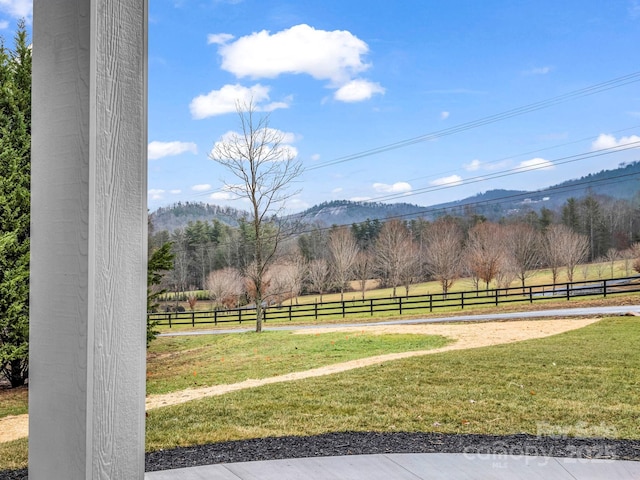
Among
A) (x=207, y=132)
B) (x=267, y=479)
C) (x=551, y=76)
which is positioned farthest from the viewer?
(x=207, y=132)

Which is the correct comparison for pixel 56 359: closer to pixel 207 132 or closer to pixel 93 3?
pixel 93 3

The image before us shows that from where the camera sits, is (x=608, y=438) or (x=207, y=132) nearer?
(x=608, y=438)

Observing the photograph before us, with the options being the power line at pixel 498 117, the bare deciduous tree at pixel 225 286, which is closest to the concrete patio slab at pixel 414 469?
the bare deciduous tree at pixel 225 286

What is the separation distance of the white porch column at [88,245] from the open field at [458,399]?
8.62ft

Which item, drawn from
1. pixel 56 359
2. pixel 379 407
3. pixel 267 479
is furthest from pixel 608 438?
pixel 56 359

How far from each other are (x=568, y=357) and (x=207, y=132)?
366 cm

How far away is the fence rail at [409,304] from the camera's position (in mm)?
4004

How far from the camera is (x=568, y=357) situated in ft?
13.2

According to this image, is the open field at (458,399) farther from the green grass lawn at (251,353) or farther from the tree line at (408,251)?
the tree line at (408,251)

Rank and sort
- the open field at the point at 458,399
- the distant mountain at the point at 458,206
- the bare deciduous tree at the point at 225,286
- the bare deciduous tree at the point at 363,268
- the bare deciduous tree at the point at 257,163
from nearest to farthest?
the open field at the point at 458,399, the distant mountain at the point at 458,206, the bare deciduous tree at the point at 363,268, the bare deciduous tree at the point at 225,286, the bare deciduous tree at the point at 257,163

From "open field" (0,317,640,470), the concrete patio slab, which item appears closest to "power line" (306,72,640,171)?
"open field" (0,317,640,470)

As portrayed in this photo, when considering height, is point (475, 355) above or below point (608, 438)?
above

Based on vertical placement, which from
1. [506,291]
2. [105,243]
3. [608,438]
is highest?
[105,243]

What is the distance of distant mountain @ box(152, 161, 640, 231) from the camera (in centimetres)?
409
